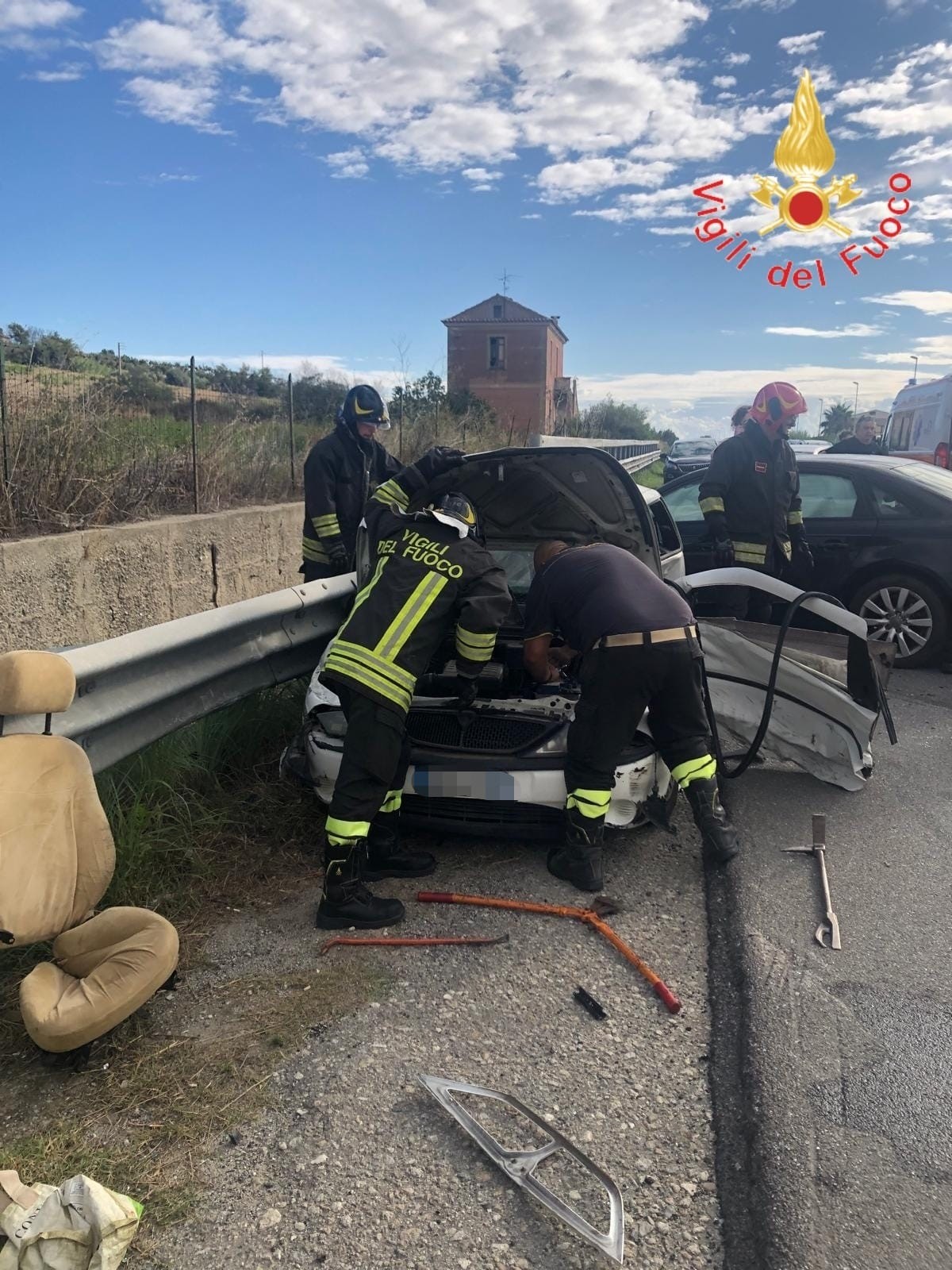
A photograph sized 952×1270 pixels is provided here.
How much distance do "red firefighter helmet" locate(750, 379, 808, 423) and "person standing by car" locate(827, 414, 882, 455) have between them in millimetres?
4089

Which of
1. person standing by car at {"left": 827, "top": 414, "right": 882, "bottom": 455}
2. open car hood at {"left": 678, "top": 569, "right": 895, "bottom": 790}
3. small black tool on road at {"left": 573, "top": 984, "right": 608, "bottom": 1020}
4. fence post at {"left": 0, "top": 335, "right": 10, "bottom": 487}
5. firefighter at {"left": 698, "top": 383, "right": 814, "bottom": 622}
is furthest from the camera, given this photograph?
person standing by car at {"left": 827, "top": 414, "right": 882, "bottom": 455}

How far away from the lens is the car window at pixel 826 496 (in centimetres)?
712

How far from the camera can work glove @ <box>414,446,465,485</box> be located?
4477 mm

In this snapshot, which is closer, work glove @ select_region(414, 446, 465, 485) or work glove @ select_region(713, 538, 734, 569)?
work glove @ select_region(414, 446, 465, 485)

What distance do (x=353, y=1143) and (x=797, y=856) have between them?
2.34 m

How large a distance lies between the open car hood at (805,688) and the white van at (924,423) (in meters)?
8.14

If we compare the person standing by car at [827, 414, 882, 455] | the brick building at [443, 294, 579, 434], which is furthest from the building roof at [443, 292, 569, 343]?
the person standing by car at [827, 414, 882, 455]

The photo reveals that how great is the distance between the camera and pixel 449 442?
14.8 m

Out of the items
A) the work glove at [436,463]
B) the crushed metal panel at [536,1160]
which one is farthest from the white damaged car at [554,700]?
the crushed metal panel at [536,1160]

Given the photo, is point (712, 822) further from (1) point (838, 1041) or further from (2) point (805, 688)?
(1) point (838, 1041)

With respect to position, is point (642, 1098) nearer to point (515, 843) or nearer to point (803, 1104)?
point (803, 1104)

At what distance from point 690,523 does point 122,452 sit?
452cm

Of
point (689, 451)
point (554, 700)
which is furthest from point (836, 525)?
point (689, 451)

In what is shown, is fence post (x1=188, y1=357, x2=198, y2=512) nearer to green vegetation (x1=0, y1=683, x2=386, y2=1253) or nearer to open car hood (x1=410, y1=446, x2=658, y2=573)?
open car hood (x1=410, y1=446, x2=658, y2=573)
